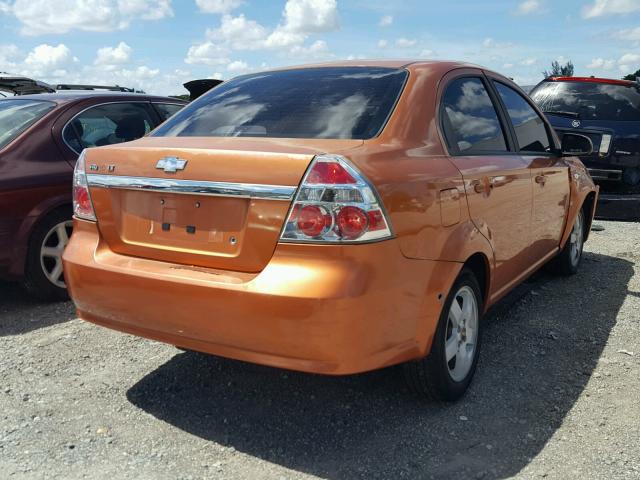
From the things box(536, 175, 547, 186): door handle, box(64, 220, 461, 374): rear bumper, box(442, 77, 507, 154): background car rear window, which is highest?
box(442, 77, 507, 154): background car rear window

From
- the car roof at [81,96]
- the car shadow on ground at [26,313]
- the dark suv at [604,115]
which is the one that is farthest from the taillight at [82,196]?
the dark suv at [604,115]

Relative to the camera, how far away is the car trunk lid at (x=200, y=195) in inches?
103

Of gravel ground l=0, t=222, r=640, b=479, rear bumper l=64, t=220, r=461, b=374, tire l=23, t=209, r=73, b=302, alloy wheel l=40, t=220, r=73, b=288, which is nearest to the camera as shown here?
rear bumper l=64, t=220, r=461, b=374

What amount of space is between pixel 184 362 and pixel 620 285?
362 centimetres

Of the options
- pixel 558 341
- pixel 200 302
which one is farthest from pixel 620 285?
pixel 200 302

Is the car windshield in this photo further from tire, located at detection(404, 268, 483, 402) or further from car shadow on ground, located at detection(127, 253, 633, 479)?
tire, located at detection(404, 268, 483, 402)

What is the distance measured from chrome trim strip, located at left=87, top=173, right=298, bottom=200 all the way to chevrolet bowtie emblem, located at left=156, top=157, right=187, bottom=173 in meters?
0.05

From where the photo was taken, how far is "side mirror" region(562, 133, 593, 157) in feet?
15.6

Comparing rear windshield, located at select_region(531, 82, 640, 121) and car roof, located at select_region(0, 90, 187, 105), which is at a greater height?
car roof, located at select_region(0, 90, 187, 105)

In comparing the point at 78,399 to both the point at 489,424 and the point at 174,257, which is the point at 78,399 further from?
the point at 489,424

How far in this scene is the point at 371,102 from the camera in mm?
3121

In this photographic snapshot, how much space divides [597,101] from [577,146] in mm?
5110

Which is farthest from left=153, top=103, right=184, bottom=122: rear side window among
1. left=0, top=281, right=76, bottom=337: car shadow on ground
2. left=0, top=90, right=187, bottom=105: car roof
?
left=0, top=281, right=76, bottom=337: car shadow on ground

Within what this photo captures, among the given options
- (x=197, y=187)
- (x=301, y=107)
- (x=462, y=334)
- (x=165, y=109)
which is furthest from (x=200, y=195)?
(x=165, y=109)
